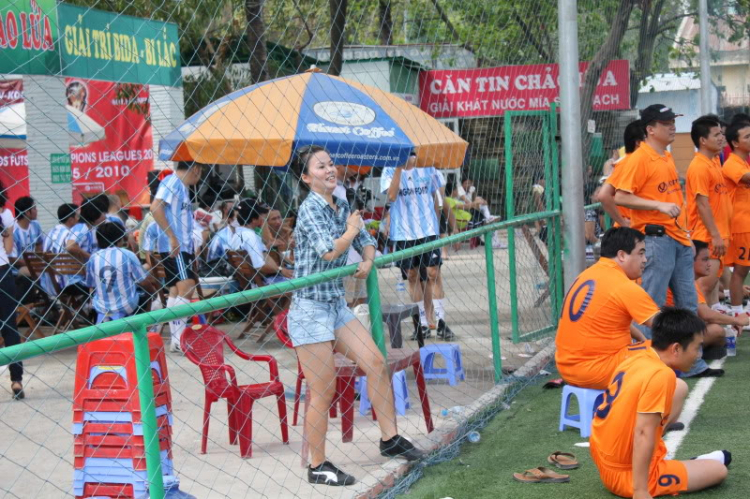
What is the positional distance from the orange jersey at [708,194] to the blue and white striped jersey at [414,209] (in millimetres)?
2304

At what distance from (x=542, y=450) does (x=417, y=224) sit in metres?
3.77

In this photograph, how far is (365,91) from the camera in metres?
7.76

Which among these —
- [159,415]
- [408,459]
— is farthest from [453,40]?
[159,415]

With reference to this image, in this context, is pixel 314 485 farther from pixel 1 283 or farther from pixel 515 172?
pixel 515 172

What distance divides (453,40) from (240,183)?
7.99ft

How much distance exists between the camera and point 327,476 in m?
4.87

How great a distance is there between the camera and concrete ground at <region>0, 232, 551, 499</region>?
512cm

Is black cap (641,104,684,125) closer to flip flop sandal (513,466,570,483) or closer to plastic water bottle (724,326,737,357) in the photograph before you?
plastic water bottle (724,326,737,357)

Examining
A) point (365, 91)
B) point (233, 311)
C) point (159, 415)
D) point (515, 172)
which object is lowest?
point (233, 311)

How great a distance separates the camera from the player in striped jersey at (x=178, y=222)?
7.48 metres

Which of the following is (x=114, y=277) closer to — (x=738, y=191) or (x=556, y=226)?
(x=556, y=226)

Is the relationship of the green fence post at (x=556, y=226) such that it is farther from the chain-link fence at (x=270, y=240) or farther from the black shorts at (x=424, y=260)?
the black shorts at (x=424, y=260)

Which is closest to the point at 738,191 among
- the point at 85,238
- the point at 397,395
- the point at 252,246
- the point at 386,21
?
the point at 386,21

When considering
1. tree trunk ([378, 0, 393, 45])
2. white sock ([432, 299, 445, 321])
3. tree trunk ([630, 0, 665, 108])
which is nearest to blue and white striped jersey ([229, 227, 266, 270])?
white sock ([432, 299, 445, 321])
